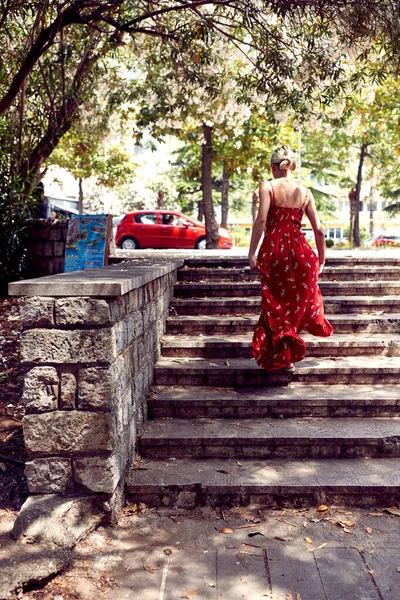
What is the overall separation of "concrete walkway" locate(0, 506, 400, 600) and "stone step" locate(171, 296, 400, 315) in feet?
11.0

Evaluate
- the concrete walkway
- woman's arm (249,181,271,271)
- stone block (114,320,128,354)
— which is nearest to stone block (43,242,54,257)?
woman's arm (249,181,271,271)

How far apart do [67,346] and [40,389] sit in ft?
1.02

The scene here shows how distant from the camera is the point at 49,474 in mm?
3836

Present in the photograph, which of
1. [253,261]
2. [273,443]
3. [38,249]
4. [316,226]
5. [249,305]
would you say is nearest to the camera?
[273,443]

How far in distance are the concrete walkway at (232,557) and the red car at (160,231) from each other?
1794 cm

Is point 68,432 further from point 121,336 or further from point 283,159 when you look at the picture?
point 283,159

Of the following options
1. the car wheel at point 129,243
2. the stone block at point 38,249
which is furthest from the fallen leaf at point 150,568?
the car wheel at point 129,243

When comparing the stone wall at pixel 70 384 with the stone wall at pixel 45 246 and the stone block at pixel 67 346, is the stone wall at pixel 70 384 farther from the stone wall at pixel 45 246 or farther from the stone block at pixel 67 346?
the stone wall at pixel 45 246

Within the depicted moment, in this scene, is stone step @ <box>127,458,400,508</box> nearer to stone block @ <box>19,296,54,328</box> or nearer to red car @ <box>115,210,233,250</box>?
stone block @ <box>19,296,54,328</box>

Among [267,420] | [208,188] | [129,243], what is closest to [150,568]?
[267,420]

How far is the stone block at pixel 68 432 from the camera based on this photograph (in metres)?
3.80

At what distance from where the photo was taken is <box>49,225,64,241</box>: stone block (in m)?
10.1

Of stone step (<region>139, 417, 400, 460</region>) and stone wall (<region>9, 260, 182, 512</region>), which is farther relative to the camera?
stone step (<region>139, 417, 400, 460</region>)

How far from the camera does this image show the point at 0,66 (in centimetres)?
922
